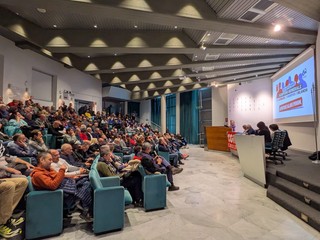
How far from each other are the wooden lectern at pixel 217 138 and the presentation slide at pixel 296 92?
2.81m

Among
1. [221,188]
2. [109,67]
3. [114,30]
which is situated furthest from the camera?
[109,67]

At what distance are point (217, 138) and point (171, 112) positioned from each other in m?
7.35

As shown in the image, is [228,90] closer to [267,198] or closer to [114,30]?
[114,30]

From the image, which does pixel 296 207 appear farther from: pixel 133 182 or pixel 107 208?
pixel 107 208

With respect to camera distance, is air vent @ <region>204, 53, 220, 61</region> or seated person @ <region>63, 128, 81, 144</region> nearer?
seated person @ <region>63, 128, 81, 144</region>

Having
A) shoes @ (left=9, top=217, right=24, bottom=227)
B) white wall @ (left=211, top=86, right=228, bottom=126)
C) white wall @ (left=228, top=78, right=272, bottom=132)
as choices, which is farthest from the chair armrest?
white wall @ (left=211, top=86, right=228, bottom=126)

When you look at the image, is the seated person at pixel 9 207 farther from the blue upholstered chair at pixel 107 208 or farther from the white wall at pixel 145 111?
the white wall at pixel 145 111

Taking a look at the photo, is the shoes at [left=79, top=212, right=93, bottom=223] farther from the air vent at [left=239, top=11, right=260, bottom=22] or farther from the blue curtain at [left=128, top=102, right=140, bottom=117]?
the blue curtain at [left=128, top=102, right=140, bottom=117]

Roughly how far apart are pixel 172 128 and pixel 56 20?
1293 centimetres

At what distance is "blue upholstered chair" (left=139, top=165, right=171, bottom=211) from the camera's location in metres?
3.28

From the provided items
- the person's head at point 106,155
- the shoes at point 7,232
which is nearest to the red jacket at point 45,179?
the shoes at point 7,232

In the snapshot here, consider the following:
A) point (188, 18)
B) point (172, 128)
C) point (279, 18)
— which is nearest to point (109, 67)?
point (188, 18)

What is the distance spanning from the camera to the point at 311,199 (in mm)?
3010

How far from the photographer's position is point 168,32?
662 centimetres
